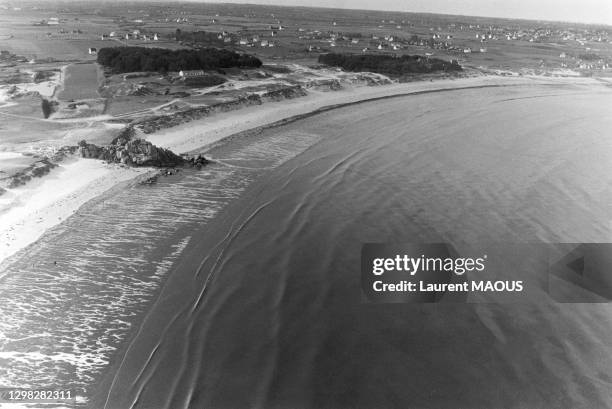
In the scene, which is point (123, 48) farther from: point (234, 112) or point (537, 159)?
point (537, 159)

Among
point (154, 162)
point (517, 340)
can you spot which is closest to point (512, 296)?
point (517, 340)

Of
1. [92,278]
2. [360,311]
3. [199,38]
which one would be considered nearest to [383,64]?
[199,38]

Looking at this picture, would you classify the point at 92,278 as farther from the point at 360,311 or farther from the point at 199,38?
the point at 199,38

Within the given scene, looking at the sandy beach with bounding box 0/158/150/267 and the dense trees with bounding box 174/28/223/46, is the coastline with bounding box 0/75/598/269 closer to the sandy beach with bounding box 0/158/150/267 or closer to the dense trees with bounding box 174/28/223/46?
the sandy beach with bounding box 0/158/150/267

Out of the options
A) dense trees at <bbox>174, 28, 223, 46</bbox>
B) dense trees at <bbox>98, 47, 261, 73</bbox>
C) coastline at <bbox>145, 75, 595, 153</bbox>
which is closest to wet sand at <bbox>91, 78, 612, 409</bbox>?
coastline at <bbox>145, 75, 595, 153</bbox>

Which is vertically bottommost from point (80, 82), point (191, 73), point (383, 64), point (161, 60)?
point (80, 82)
